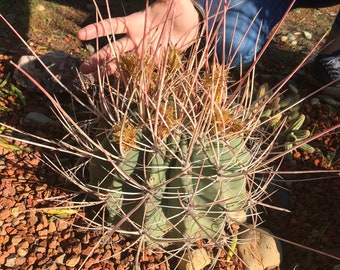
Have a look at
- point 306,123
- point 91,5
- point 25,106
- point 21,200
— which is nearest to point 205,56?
point 21,200

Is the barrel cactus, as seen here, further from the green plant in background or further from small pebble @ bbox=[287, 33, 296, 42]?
small pebble @ bbox=[287, 33, 296, 42]

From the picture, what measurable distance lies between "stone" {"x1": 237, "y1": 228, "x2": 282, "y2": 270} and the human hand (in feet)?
1.60

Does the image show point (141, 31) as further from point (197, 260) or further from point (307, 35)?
point (307, 35)

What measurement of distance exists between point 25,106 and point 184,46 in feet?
1.83

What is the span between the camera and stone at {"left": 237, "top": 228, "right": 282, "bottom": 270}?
1106mm

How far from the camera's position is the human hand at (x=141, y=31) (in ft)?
3.36

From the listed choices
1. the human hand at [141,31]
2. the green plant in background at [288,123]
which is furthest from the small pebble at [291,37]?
the human hand at [141,31]

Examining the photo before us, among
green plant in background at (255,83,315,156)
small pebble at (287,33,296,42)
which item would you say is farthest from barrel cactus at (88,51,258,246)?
small pebble at (287,33,296,42)

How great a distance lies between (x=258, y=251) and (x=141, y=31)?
0.65 metres

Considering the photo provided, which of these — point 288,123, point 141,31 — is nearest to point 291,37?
point 288,123

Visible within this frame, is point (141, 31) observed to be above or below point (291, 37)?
above

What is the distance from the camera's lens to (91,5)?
2.14m

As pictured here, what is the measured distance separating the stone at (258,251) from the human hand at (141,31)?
1.60ft

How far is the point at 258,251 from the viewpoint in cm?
112
